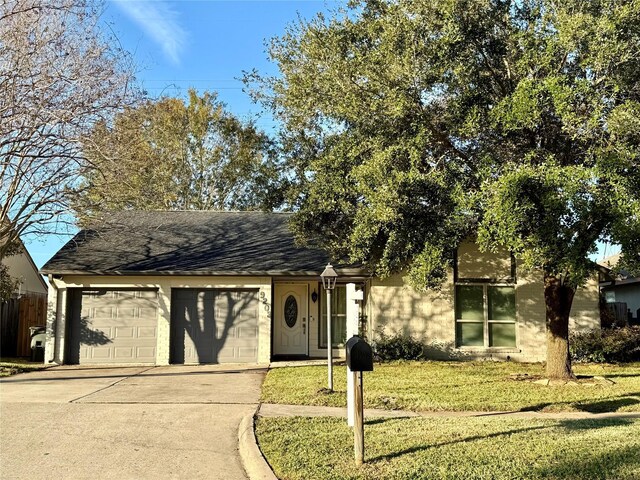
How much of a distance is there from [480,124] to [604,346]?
840 centimetres

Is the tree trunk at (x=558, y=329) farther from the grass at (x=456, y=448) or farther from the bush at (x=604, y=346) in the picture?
the grass at (x=456, y=448)

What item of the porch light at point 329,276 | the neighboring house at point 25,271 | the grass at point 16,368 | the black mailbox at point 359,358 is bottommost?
the grass at point 16,368

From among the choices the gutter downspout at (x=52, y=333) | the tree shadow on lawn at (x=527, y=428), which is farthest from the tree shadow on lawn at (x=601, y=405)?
the gutter downspout at (x=52, y=333)

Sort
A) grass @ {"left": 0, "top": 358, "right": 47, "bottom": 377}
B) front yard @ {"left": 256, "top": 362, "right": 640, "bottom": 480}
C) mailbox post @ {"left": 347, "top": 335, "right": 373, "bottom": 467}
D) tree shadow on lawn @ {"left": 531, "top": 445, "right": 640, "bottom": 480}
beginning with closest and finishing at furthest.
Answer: tree shadow on lawn @ {"left": 531, "top": 445, "right": 640, "bottom": 480} < front yard @ {"left": 256, "top": 362, "right": 640, "bottom": 480} < mailbox post @ {"left": 347, "top": 335, "right": 373, "bottom": 467} < grass @ {"left": 0, "top": 358, "right": 47, "bottom": 377}

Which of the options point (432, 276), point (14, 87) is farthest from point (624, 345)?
point (14, 87)

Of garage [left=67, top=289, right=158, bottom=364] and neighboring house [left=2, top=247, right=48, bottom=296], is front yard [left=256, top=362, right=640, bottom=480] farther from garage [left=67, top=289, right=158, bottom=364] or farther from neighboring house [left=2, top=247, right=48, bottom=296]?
neighboring house [left=2, top=247, right=48, bottom=296]

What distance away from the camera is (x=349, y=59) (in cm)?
1134

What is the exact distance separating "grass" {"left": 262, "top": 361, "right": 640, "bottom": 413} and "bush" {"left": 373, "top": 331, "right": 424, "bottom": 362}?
110 centimetres

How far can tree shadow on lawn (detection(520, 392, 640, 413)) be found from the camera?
9.59m

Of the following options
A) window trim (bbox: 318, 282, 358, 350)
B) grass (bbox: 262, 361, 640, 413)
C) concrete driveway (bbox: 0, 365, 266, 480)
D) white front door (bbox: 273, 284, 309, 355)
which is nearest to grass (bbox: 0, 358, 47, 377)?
concrete driveway (bbox: 0, 365, 266, 480)

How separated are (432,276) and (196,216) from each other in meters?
11.1

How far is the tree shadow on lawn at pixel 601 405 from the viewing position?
9.59m

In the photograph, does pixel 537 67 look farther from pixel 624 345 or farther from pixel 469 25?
pixel 624 345

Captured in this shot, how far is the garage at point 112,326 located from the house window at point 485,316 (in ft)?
28.6
